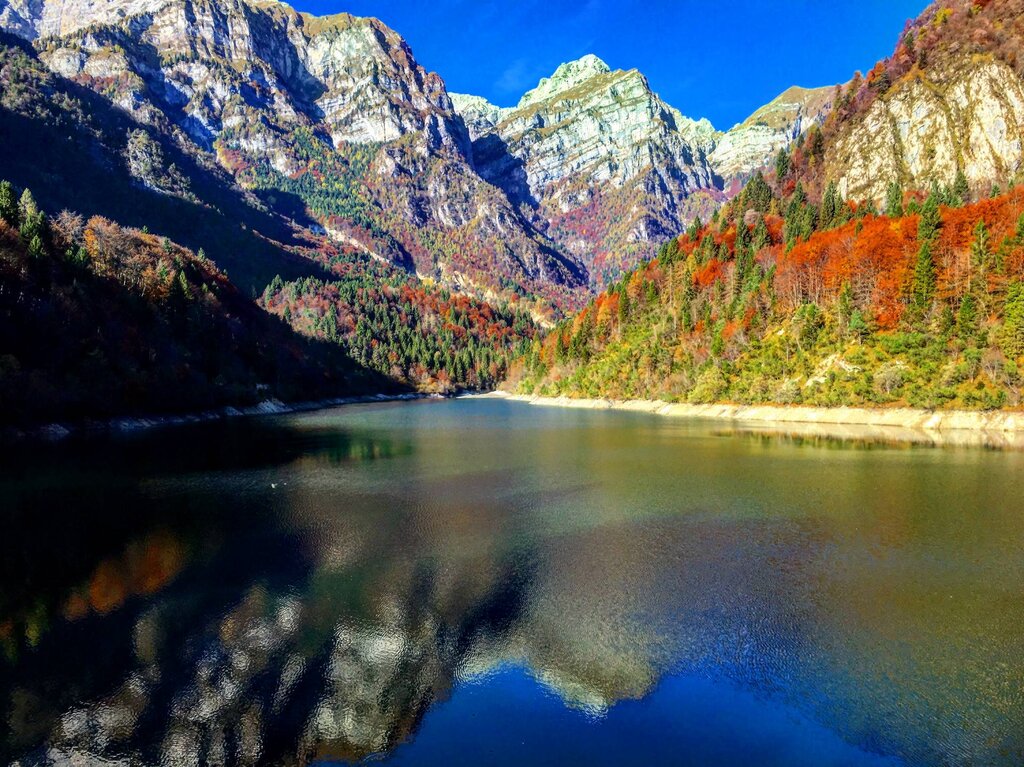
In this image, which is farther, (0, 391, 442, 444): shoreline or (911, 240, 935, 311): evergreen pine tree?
(911, 240, 935, 311): evergreen pine tree

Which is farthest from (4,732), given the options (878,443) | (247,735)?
(878,443)

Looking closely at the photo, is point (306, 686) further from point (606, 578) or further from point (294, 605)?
point (606, 578)

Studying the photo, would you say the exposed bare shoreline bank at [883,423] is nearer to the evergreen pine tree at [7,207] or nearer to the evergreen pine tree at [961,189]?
the evergreen pine tree at [961,189]

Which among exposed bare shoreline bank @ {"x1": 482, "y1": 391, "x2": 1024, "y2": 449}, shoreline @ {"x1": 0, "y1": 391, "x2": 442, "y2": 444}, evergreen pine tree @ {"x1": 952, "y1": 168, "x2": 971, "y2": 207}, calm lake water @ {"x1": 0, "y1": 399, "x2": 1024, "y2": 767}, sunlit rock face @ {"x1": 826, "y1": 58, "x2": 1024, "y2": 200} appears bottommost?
calm lake water @ {"x1": 0, "y1": 399, "x2": 1024, "y2": 767}

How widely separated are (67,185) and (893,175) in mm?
236768

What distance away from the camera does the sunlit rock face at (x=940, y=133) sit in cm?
11931

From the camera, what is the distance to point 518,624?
663 inches

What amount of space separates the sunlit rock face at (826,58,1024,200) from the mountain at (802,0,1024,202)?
177 millimetres

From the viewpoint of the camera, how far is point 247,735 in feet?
38.1

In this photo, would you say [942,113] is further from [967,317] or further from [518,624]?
[518,624]

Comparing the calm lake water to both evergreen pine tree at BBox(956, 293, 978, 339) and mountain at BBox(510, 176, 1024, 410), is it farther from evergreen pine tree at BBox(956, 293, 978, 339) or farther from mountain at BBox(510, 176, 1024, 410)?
evergreen pine tree at BBox(956, 293, 978, 339)

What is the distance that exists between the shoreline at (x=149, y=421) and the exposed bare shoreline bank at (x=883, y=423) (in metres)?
75.0

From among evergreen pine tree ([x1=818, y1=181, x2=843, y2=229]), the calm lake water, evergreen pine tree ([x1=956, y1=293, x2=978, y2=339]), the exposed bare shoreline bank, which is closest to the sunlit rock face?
evergreen pine tree ([x1=818, y1=181, x2=843, y2=229])

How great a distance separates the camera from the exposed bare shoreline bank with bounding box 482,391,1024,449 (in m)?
58.4
